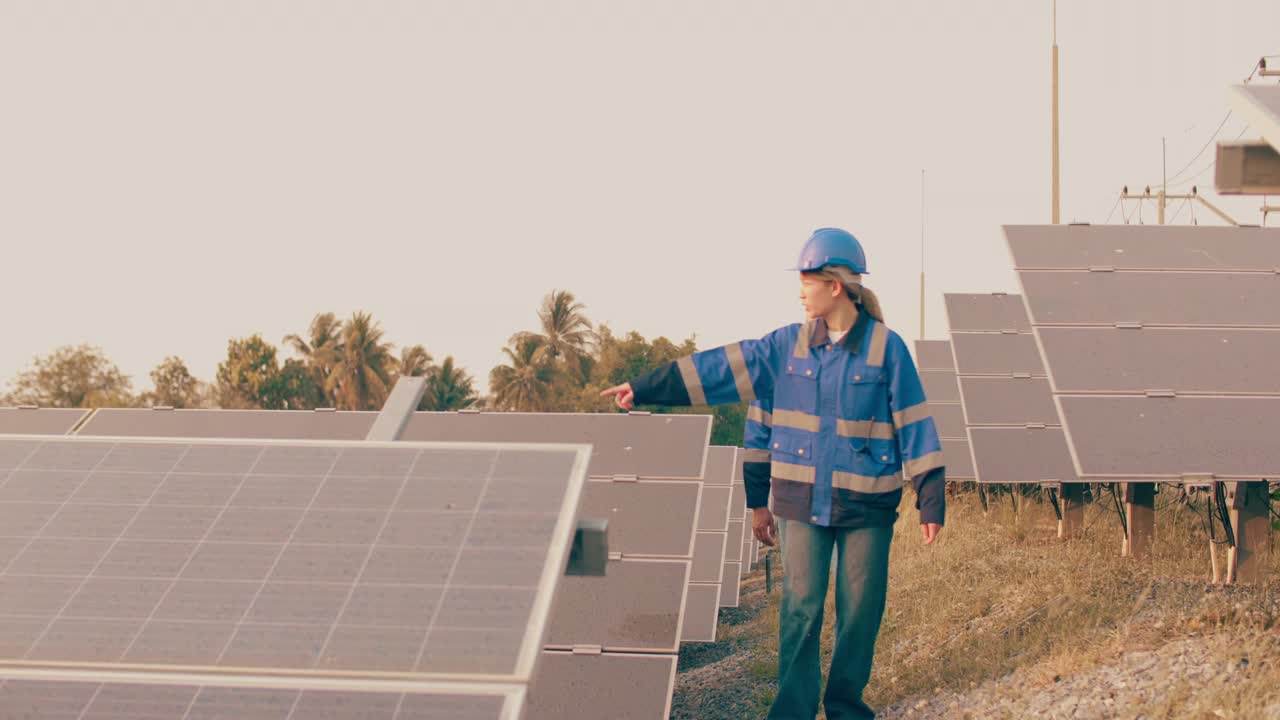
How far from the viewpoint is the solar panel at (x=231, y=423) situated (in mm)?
10750

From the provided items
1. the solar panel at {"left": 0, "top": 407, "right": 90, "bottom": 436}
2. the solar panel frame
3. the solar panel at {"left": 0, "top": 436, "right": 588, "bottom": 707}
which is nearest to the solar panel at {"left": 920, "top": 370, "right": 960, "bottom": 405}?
the solar panel at {"left": 0, "top": 407, "right": 90, "bottom": 436}

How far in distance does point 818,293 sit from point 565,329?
67.9 meters

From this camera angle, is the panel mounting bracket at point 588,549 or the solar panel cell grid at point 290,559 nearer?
the solar panel cell grid at point 290,559

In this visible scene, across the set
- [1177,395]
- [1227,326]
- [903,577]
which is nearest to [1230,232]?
[1227,326]

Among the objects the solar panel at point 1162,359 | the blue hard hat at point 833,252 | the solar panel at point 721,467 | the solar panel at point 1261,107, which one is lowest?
the solar panel at point 721,467

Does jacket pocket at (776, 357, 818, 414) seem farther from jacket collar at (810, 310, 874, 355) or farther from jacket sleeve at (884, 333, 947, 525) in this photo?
jacket sleeve at (884, 333, 947, 525)

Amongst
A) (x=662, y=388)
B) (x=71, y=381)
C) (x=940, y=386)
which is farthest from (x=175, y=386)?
(x=662, y=388)

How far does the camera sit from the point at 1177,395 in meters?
9.60

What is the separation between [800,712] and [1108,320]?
6.01 m

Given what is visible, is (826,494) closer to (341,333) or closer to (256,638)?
(256,638)

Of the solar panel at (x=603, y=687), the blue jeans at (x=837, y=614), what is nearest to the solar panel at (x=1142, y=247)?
the solar panel at (x=603, y=687)

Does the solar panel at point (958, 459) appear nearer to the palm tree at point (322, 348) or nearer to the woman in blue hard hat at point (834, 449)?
the woman in blue hard hat at point (834, 449)

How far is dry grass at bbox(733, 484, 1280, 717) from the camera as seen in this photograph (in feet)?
20.5

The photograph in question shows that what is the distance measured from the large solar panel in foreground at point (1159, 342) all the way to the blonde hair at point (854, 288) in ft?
12.3
